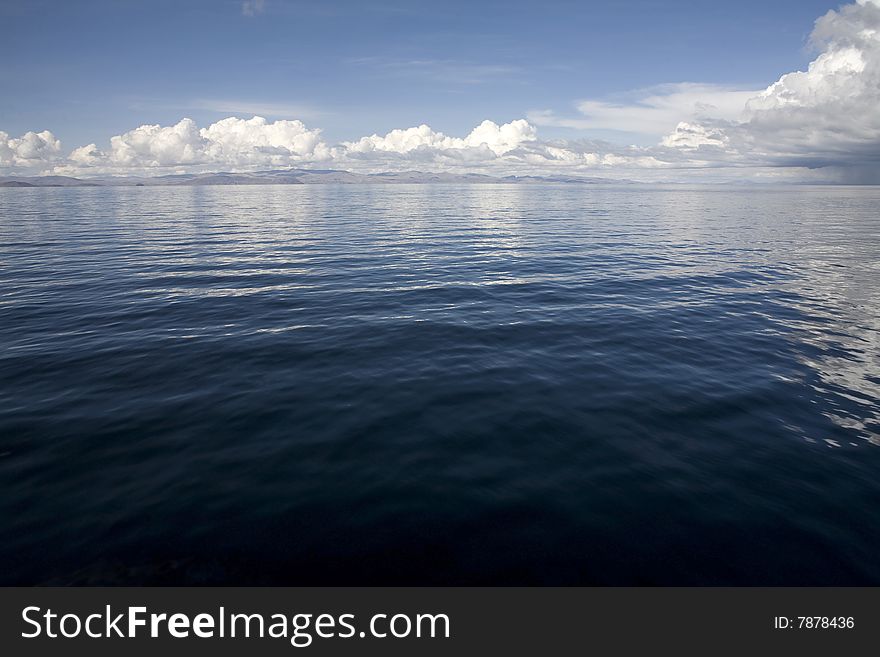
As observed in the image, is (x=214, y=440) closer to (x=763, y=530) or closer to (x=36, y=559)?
(x=36, y=559)

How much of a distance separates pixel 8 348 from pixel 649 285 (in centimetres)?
3870

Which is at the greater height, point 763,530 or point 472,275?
point 472,275

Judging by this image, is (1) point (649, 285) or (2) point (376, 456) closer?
(2) point (376, 456)

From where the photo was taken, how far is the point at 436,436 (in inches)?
541

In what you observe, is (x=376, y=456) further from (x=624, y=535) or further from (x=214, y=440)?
(x=624, y=535)

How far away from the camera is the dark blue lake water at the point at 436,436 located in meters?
9.33

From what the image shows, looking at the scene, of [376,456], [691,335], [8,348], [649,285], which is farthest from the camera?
[649,285]

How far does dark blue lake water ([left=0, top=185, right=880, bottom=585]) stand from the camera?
9.33 metres

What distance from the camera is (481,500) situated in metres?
10.9
